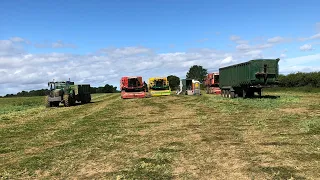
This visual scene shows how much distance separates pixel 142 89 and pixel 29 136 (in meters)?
30.7

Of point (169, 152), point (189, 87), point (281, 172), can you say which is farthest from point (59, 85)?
point (281, 172)

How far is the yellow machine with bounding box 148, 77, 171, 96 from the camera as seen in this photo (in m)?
46.4

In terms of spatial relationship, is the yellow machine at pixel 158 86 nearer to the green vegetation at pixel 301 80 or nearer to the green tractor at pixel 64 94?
the green tractor at pixel 64 94

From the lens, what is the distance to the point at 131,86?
43.8 metres

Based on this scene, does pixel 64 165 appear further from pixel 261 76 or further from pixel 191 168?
pixel 261 76

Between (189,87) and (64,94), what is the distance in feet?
87.9

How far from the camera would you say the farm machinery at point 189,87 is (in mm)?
53047

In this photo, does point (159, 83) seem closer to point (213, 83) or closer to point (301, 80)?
point (213, 83)

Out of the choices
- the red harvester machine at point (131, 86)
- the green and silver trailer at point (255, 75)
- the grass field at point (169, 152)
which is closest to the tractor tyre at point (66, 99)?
the red harvester machine at point (131, 86)

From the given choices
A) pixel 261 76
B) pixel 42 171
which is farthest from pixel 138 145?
pixel 261 76

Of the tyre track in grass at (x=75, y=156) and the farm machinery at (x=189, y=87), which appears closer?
the tyre track in grass at (x=75, y=156)

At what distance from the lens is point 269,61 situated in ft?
103

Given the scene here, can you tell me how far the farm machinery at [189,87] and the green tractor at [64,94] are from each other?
19.6 meters

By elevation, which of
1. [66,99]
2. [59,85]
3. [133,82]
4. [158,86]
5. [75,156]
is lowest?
[75,156]
